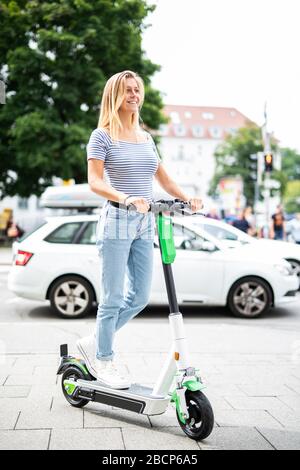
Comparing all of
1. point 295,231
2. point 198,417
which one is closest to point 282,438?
point 198,417

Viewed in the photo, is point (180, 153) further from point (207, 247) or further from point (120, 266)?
point (120, 266)

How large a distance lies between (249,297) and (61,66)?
19.7 m

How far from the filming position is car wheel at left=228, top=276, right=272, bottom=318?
8.52m

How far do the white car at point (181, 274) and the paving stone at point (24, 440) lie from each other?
490cm

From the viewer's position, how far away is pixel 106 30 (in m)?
25.7

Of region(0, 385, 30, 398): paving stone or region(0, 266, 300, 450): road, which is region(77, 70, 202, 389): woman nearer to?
region(0, 266, 300, 450): road

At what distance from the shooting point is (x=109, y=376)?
3.75 meters

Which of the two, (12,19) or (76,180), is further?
(76,180)

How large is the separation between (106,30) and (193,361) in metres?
22.5

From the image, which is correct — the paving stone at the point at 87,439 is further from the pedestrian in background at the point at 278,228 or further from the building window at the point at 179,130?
the building window at the point at 179,130

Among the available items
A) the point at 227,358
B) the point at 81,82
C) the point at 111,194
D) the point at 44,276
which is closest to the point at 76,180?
the point at 81,82

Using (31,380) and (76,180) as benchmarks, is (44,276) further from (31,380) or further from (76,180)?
(76,180)

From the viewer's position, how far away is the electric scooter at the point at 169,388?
3.30 meters

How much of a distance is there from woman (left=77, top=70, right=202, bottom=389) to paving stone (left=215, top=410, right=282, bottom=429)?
634 mm
